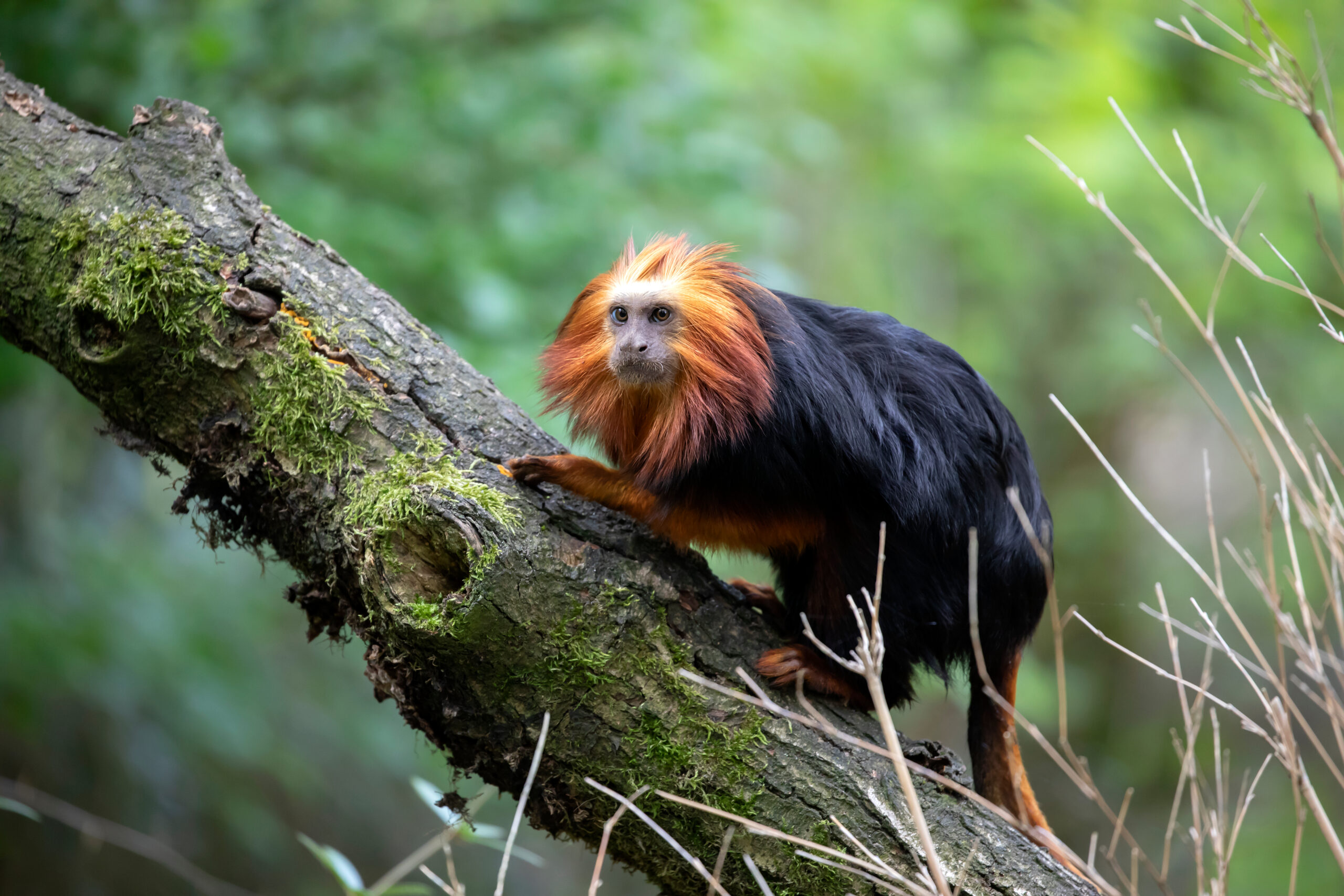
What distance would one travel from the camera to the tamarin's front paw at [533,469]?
8.19ft

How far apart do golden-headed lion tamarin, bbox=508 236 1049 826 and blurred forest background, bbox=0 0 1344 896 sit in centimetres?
45

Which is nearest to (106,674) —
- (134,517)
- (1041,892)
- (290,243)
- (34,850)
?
(34,850)

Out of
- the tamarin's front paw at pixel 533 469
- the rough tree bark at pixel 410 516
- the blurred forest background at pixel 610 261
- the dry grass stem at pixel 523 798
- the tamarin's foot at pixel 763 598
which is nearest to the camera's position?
the dry grass stem at pixel 523 798

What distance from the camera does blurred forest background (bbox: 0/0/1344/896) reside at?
4.06m

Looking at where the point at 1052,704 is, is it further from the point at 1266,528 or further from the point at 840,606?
the point at 1266,528

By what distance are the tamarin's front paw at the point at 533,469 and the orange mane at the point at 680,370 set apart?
245 millimetres

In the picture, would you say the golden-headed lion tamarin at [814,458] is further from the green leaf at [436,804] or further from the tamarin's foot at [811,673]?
the green leaf at [436,804]

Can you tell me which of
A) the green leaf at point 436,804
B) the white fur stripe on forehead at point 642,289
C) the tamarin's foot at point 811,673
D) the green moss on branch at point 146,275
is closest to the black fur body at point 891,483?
the tamarin's foot at point 811,673

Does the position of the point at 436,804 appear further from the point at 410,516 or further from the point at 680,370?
the point at 680,370

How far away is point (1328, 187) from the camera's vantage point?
6.40 metres

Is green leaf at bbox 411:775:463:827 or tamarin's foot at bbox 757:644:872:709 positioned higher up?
tamarin's foot at bbox 757:644:872:709

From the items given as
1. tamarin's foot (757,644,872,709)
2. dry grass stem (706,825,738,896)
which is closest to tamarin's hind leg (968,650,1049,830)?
tamarin's foot (757,644,872,709)

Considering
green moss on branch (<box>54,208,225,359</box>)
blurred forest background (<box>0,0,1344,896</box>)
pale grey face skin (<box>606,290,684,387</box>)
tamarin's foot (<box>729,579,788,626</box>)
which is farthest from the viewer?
blurred forest background (<box>0,0,1344,896</box>)

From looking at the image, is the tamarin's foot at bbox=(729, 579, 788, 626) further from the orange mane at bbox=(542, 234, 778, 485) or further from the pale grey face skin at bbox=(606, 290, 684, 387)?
the pale grey face skin at bbox=(606, 290, 684, 387)
